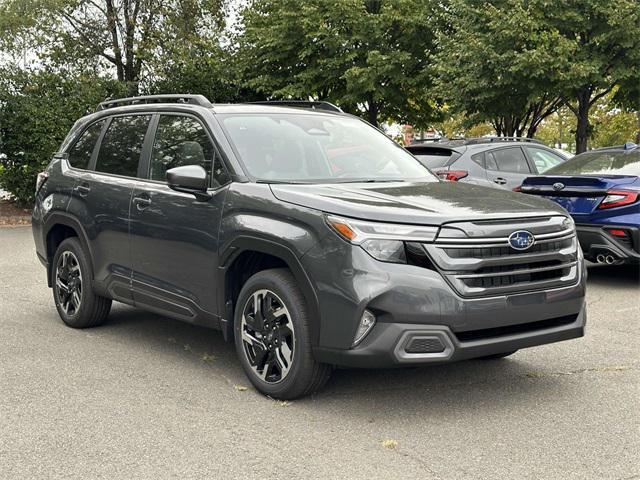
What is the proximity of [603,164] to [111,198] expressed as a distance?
5753mm

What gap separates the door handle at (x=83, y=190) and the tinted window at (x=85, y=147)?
0.23 metres

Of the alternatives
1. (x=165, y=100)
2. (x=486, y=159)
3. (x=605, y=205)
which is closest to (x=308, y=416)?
(x=165, y=100)

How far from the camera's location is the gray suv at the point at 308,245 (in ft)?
13.6

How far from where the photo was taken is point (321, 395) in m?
4.77

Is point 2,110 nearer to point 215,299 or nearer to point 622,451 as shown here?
point 215,299

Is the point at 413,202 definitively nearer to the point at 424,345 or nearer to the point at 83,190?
the point at 424,345

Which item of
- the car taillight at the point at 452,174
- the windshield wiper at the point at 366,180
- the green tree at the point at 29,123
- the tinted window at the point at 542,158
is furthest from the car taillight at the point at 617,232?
the green tree at the point at 29,123

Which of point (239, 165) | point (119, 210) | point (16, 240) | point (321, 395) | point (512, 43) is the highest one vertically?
point (512, 43)

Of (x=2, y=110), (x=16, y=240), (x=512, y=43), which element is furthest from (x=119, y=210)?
(x=512, y=43)

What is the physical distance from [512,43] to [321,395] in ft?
54.3

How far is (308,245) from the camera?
171 inches

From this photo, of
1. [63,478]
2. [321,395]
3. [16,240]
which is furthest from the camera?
[16,240]

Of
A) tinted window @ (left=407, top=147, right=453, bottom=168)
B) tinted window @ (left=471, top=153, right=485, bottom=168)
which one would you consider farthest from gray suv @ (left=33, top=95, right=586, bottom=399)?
tinted window @ (left=471, top=153, right=485, bottom=168)

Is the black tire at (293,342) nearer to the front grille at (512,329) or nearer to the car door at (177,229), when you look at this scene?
the car door at (177,229)
